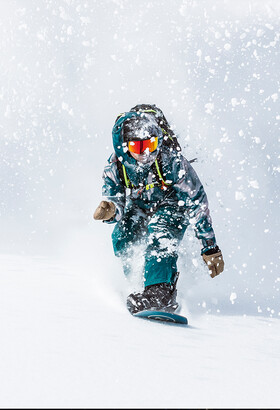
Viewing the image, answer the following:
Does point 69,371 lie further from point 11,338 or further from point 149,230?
point 149,230

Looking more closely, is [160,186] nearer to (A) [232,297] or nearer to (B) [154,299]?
(B) [154,299]

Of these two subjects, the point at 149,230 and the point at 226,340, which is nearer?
the point at 226,340

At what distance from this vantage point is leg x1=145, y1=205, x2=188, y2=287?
12.0 feet

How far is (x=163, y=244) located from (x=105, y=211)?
0.49 meters

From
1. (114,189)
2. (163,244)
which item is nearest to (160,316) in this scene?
(163,244)

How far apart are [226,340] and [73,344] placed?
111 cm

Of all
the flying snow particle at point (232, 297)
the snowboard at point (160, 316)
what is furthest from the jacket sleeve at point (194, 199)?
the flying snow particle at point (232, 297)

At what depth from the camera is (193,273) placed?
4.66 metres

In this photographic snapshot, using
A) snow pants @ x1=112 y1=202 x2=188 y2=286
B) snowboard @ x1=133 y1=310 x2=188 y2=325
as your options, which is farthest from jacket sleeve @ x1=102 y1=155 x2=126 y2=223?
snowboard @ x1=133 y1=310 x2=188 y2=325

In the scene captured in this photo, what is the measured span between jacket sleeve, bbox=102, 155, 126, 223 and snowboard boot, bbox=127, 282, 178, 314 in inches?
25.1

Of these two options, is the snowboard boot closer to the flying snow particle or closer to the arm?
the arm

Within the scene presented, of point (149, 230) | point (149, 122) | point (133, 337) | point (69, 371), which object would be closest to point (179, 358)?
point (133, 337)

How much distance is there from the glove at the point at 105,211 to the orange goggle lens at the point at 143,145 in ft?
1.46

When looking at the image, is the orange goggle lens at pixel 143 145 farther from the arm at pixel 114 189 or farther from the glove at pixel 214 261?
the glove at pixel 214 261
